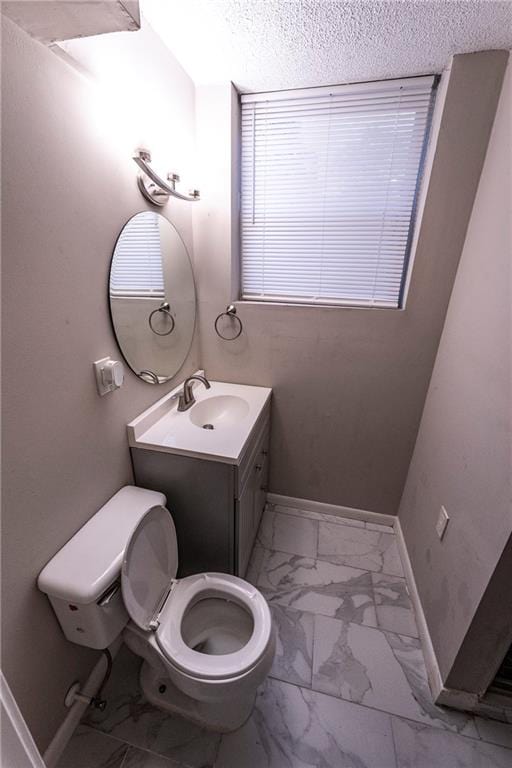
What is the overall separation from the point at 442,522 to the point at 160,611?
1.16 metres

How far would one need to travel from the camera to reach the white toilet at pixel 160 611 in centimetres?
96

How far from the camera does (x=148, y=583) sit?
1118 millimetres

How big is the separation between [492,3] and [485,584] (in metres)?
1.80

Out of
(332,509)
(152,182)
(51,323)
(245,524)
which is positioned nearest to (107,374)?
(51,323)

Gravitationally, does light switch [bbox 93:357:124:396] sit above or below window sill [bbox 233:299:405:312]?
below

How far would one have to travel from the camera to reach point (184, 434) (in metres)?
1.39

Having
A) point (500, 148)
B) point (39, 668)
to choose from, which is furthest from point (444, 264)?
point (39, 668)

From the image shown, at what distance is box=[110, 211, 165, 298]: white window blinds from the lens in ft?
3.73

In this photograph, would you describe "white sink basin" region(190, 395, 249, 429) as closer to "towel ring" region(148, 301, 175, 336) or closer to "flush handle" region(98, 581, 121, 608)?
"towel ring" region(148, 301, 175, 336)

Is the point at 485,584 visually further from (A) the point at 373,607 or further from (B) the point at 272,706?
(B) the point at 272,706

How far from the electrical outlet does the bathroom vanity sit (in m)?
0.83

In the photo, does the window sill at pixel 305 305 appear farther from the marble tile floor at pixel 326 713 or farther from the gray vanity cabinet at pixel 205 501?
the marble tile floor at pixel 326 713

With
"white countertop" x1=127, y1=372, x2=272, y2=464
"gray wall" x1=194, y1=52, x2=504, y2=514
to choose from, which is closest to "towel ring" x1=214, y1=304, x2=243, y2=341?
"gray wall" x1=194, y1=52, x2=504, y2=514

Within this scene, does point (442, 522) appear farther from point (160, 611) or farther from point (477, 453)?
point (160, 611)
